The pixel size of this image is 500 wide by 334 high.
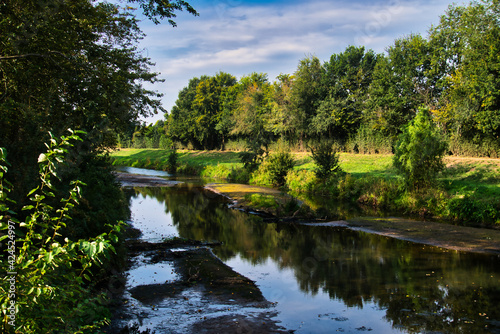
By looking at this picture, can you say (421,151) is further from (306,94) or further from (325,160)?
(306,94)

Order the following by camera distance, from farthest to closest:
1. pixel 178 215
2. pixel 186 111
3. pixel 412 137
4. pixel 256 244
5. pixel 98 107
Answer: pixel 186 111
pixel 178 215
pixel 412 137
pixel 256 244
pixel 98 107

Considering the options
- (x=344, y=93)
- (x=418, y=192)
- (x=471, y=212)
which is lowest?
(x=471, y=212)

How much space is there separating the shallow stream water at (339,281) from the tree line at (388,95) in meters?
10.2

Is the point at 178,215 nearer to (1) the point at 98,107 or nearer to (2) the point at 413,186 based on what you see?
(1) the point at 98,107

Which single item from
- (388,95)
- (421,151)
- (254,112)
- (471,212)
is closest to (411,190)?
(421,151)

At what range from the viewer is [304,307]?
356 inches

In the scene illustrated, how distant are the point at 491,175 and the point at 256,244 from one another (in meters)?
16.2

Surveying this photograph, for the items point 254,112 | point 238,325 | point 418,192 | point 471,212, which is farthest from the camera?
point 254,112

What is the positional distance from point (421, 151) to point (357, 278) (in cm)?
1163

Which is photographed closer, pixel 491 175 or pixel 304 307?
pixel 304 307

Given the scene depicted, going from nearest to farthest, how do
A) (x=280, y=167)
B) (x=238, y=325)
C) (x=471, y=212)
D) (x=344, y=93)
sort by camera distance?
(x=238, y=325) < (x=471, y=212) < (x=280, y=167) < (x=344, y=93)

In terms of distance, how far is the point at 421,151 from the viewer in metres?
19.8

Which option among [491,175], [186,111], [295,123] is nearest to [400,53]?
[295,123]

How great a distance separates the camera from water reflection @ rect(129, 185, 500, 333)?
8.23m
